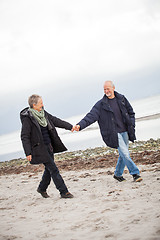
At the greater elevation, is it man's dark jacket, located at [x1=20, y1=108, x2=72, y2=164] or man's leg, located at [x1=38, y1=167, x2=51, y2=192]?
man's dark jacket, located at [x1=20, y1=108, x2=72, y2=164]

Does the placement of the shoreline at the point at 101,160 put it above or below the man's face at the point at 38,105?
below

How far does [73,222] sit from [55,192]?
2.46 m

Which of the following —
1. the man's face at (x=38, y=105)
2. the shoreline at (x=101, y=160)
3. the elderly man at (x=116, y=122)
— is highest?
the man's face at (x=38, y=105)

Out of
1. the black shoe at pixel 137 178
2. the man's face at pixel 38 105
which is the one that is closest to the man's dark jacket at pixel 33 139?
the man's face at pixel 38 105

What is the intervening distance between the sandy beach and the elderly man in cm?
61

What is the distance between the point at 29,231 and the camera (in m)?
3.86

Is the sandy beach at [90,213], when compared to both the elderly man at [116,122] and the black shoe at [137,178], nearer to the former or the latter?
the black shoe at [137,178]

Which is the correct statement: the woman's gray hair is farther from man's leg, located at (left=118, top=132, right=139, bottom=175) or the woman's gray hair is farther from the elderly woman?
man's leg, located at (left=118, top=132, right=139, bottom=175)

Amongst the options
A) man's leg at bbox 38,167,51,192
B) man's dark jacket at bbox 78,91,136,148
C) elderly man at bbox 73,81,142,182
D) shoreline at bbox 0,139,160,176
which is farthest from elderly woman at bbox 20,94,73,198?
shoreline at bbox 0,139,160,176

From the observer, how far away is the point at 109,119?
601cm

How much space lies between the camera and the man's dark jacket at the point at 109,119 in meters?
5.94

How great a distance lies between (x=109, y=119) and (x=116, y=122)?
0.17 metres

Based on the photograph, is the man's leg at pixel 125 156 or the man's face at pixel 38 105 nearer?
the man's face at pixel 38 105

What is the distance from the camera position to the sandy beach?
336cm
